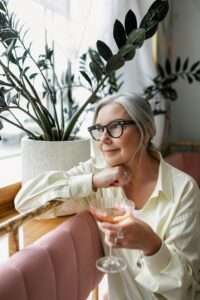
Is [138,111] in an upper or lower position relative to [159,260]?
upper

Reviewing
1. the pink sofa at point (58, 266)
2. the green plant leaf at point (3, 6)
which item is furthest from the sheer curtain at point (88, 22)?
the pink sofa at point (58, 266)

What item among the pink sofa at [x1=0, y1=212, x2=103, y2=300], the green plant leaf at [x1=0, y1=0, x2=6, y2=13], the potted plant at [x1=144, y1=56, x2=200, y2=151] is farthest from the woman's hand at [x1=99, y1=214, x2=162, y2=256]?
the potted plant at [x1=144, y1=56, x2=200, y2=151]

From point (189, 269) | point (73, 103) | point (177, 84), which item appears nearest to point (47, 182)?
point (189, 269)

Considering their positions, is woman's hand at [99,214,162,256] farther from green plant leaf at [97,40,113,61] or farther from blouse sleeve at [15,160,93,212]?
green plant leaf at [97,40,113,61]

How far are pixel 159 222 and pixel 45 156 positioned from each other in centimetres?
52

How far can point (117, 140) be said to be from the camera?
110 centimetres

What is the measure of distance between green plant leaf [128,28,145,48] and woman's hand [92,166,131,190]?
0.43 meters

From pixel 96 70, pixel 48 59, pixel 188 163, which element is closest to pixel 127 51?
pixel 96 70

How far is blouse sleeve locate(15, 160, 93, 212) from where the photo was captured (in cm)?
116

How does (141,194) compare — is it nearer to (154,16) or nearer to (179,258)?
(179,258)

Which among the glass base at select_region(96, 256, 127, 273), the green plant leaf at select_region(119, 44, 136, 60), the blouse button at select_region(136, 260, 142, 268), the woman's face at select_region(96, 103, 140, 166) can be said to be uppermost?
the green plant leaf at select_region(119, 44, 136, 60)

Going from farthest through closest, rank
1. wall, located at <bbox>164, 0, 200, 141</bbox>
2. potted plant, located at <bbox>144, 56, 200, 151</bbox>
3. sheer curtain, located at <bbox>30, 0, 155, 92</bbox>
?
wall, located at <bbox>164, 0, 200, 141</bbox> → potted plant, located at <bbox>144, 56, 200, 151</bbox> → sheer curtain, located at <bbox>30, 0, 155, 92</bbox>

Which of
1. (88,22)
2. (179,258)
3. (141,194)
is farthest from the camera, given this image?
(88,22)

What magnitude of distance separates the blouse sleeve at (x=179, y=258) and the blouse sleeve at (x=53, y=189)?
11.9 inches
